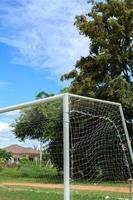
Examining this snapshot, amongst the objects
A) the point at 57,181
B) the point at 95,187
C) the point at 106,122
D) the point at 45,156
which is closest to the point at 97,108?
the point at 106,122

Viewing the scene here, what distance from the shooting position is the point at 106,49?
30.2 meters

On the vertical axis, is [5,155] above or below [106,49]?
below

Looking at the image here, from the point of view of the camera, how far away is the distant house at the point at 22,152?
1513cm

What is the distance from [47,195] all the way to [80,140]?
5033 millimetres

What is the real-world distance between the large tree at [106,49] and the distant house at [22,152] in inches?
512

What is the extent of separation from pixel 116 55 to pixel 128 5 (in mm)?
2972

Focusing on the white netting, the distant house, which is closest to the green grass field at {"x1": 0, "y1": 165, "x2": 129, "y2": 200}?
the distant house

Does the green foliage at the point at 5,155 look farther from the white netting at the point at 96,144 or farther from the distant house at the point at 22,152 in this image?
the white netting at the point at 96,144

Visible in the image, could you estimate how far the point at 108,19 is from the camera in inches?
1208

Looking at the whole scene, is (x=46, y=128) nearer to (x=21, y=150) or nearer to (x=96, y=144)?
(x=21, y=150)

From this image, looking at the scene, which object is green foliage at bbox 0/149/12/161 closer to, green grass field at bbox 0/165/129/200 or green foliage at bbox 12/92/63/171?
green grass field at bbox 0/165/129/200

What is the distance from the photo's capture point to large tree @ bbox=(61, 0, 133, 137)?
2997 centimetres

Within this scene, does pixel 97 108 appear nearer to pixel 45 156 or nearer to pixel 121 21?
pixel 45 156

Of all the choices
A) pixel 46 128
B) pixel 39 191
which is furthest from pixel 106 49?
pixel 46 128
